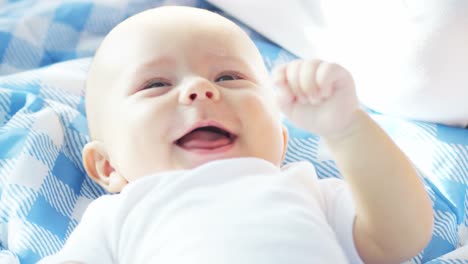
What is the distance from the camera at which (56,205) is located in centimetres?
115

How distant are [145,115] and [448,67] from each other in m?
0.51

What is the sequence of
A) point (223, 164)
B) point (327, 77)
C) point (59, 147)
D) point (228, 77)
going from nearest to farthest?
point (327, 77), point (223, 164), point (228, 77), point (59, 147)

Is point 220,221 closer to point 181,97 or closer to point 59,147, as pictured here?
point 181,97

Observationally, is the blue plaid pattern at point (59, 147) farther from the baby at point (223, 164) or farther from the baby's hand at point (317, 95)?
the baby's hand at point (317, 95)

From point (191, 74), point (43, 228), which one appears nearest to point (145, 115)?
point (191, 74)

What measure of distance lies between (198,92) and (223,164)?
102mm

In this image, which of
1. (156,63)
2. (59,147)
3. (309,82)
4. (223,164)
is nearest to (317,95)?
(309,82)

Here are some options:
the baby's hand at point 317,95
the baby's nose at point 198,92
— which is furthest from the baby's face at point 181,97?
the baby's hand at point 317,95

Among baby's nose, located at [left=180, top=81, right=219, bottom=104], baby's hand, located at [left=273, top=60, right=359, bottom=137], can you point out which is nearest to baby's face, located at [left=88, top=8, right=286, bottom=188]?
baby's nose, located at [left=180, top=81, right=219, bottom=104]

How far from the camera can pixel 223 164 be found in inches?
36.4

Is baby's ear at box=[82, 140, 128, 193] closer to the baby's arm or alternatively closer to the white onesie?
the white onesie

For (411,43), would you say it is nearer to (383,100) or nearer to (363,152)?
(383,100)

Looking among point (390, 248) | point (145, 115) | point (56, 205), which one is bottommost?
point (56, 205)

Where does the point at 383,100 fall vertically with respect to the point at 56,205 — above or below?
above
